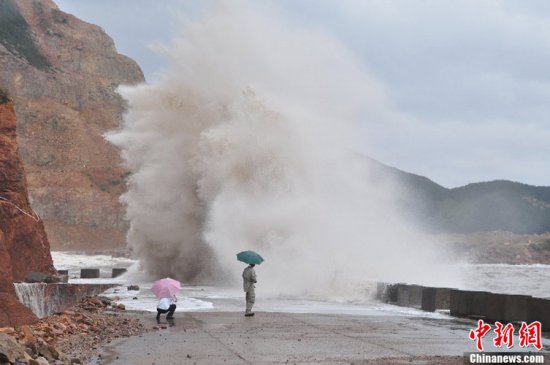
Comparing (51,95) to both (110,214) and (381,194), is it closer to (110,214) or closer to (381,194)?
(110,214)

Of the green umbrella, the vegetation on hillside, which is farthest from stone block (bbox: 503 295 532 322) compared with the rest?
the vegetation on hillside

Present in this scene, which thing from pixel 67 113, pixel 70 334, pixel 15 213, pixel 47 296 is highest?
pixel 67 113

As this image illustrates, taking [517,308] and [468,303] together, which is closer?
[517,308]

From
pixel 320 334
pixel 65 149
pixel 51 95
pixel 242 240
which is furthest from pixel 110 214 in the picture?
pixel 320 334

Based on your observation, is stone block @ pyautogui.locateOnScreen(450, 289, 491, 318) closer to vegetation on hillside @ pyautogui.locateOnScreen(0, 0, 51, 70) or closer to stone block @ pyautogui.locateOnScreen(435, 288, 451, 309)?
stone block @ pyautogui.locateOnScreen(435, 288, 451, 309)

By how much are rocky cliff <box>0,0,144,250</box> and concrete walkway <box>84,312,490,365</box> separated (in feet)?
342

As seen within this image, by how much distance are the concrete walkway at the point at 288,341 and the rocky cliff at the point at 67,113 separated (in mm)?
104290

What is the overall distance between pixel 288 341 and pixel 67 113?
427ft

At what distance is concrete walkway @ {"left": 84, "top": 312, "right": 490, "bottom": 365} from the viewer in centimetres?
888

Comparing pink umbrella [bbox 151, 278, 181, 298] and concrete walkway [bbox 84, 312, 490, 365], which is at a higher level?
pink umbrella [bbox 151, 278, 181, 298]

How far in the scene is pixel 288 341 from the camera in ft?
34.3

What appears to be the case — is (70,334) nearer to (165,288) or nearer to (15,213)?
(165,288)

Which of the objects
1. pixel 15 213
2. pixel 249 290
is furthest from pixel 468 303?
pixel 15 213

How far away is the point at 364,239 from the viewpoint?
30.0 meters
